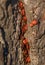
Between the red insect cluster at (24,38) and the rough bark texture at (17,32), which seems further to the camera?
the red insect cluster at (24,38)

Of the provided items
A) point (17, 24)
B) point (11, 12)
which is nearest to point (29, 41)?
point (17, 24)

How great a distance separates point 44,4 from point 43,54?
1.71 m

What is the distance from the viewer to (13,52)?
702cm

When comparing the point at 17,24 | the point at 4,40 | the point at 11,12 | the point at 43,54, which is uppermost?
the point at 11,12

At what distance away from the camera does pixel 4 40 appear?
6.80m

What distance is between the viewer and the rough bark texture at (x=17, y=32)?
6.74 m

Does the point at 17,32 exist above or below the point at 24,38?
above

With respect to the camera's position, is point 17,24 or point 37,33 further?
point 17,24

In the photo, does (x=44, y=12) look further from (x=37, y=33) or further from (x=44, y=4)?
(x=37, y=33)

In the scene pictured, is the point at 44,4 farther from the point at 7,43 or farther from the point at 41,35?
the point at 7,43

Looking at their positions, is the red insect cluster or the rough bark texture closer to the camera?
the rough bark texture

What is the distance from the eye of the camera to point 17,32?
23.4 ft

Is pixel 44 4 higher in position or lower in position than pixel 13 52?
higher

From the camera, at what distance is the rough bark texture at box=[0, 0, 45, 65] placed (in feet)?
22.1
